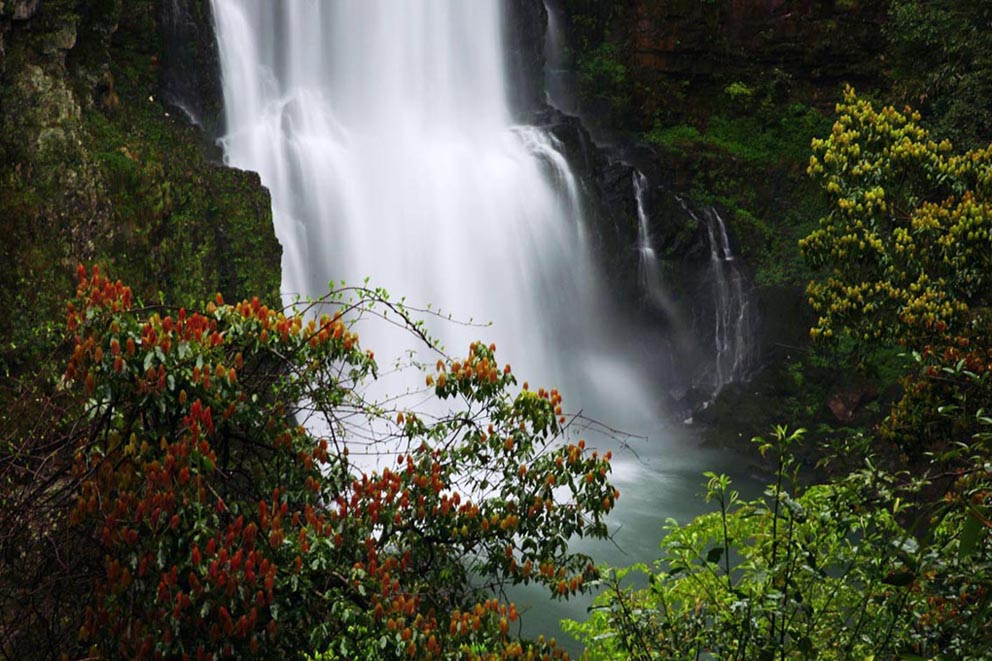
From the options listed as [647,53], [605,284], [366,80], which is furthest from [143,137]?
[647,53]

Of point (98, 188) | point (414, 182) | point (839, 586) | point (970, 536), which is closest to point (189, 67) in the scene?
point (414, 182)

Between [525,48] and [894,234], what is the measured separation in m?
17.1

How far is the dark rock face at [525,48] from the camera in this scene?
74.6ft

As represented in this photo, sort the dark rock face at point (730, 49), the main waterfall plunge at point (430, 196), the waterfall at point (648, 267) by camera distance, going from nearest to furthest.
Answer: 1. the main waterfall plunge at point (430, 196)
2. the waterfall at point (648, 267)
3. the dark rock face at point (730, 49)

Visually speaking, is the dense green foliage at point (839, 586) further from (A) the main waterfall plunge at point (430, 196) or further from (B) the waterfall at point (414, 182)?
(B) the waterfall at point (414, 182)

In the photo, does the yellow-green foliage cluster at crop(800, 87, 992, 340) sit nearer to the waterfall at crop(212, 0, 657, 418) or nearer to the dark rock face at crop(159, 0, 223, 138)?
the waterfall at crop(212, 0, 657, 418)

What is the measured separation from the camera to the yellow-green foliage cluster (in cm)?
709

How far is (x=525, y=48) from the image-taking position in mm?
22938

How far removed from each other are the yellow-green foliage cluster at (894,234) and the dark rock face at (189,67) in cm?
1278

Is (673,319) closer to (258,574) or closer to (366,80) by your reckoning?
(366,80)

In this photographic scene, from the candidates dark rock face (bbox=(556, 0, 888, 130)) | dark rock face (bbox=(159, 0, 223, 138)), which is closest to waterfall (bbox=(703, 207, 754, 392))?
dark rock face (bbox=(556, 0, 888, 130))

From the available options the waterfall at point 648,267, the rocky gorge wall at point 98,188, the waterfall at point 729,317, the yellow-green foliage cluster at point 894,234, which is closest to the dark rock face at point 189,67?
the rocky gorge wall at point 98,188

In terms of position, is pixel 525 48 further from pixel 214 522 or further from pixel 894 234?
pixel 214 522

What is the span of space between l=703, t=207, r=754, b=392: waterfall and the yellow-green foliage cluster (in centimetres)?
1084
